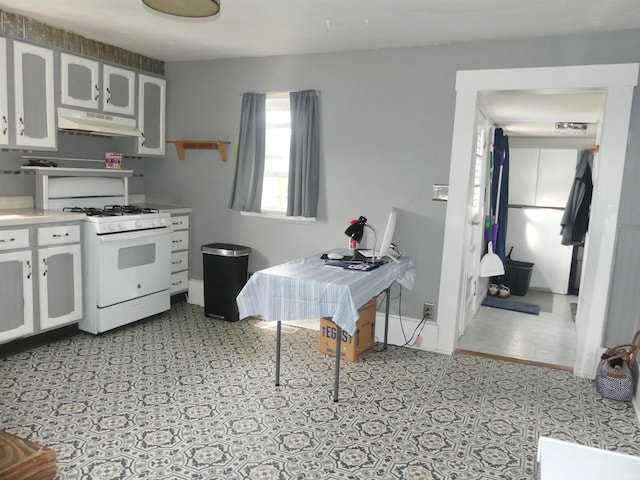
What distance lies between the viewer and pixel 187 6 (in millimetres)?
2395

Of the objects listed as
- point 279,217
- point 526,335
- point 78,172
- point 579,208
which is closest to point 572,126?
point 579,208

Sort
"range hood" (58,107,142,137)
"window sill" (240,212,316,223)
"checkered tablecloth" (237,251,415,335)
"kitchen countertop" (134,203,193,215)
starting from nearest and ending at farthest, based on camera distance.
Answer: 1. "checkered tablecloth" (237,251,415,335)
2. "range hood" (58,107,142,137)
3. "window sill" (240,212,316,223)
4. "kitchen countertop" (134,203,193,215)

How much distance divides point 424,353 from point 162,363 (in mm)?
2038

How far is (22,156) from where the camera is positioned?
4.29 metres

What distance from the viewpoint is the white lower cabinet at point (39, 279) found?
11.7 ft

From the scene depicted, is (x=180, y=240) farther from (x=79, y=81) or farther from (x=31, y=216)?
(x=79, y=81)

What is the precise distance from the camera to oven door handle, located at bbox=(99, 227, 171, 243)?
407 cm

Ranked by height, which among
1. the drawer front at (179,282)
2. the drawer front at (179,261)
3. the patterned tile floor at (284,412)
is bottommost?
the patterned tile floor at (284,412)

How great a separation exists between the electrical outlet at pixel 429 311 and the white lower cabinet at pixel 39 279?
9.19 feet

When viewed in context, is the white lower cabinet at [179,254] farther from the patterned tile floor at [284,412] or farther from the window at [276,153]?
the patterned tile floor at [284,412]

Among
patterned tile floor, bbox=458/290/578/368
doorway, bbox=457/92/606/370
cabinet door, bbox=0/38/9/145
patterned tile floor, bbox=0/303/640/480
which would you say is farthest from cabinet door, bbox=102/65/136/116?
patterned tile floor, bbox=458/290/578/368

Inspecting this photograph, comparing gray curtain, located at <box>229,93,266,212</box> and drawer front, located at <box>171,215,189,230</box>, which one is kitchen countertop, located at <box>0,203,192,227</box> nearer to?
drawer front, located at <box>171,215,189,230</box>

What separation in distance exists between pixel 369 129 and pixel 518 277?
3441 mm

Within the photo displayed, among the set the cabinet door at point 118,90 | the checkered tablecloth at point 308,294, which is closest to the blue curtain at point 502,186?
the checkered tablecloth at point 308,294
